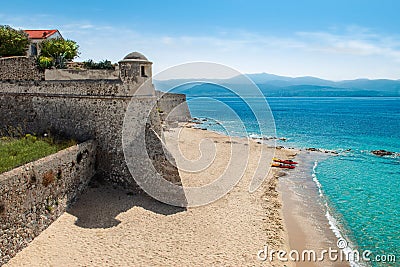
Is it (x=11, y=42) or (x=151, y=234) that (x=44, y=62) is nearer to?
(x=11, y=42)

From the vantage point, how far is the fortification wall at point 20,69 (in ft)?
59.3

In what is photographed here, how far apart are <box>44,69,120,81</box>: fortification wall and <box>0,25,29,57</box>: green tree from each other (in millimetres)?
5792

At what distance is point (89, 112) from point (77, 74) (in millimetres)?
3049

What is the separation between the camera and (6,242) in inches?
394

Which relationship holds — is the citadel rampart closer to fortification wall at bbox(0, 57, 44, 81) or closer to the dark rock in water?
fortification wall at bbox(0, 57, 44, 81)

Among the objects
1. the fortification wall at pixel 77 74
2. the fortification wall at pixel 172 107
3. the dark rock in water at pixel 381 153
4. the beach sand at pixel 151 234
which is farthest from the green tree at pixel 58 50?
the dark rock in water at pixel 381 153

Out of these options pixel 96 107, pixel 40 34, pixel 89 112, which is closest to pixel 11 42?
pixel 40 34

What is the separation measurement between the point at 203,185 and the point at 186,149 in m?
10.7

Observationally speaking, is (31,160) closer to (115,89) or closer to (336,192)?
(115,89)

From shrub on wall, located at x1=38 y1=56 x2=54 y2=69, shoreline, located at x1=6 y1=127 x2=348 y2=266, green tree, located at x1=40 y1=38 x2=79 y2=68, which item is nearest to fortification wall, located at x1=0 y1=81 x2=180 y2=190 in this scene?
shoreline, located at x1=6 y1=127 x2=348 y2=266

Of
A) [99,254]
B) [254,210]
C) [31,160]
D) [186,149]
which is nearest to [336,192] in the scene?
[254,210]

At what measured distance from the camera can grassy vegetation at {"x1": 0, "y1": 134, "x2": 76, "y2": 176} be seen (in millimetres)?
11555

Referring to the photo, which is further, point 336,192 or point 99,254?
point 336,192

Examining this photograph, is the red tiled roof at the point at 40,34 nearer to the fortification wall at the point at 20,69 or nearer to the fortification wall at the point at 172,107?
the fortification wall at the point at 20,69
